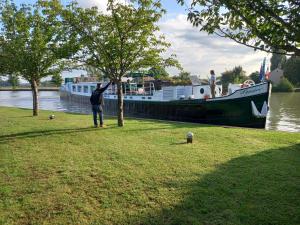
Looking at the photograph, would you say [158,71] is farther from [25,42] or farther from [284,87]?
[284,87]

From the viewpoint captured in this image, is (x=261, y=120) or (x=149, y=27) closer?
(x=149, y=27)

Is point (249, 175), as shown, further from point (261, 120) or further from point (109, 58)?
point (261, 120)

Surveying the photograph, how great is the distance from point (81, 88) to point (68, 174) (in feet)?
131

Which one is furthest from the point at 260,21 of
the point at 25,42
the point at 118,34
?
the point at 25,42

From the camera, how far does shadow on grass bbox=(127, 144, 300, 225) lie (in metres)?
4.10

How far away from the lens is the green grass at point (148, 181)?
13.9ft

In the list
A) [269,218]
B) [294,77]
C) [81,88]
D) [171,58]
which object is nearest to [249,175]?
[269,218]

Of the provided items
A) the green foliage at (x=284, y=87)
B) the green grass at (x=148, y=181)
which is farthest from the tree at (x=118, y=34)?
the green foliage at (x=284, y=87)

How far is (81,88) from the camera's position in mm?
44500

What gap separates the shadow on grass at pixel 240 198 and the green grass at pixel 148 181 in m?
0.01

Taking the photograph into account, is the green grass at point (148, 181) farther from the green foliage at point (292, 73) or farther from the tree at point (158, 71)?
the green foliage at point (292, 73)

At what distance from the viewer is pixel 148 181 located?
17.8 ft

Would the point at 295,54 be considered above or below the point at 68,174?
above

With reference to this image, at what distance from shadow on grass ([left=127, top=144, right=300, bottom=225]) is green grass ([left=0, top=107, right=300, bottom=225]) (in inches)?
0.5
